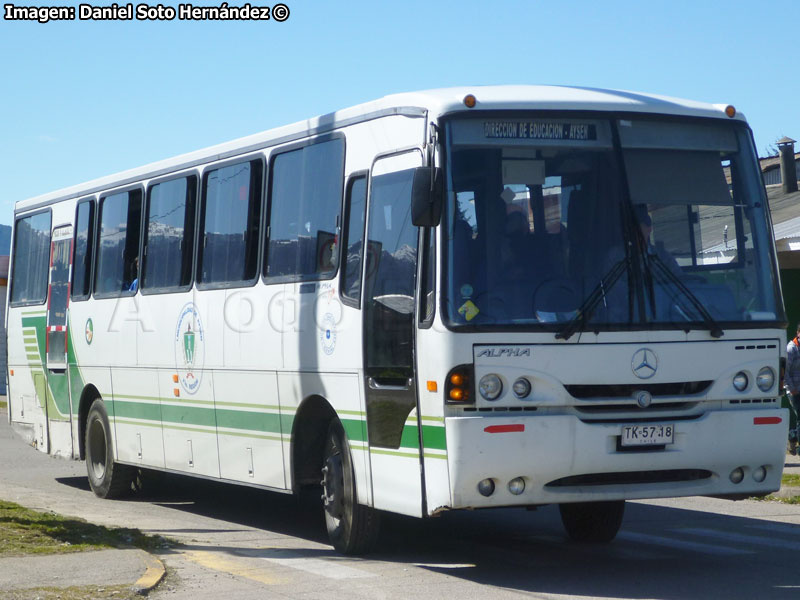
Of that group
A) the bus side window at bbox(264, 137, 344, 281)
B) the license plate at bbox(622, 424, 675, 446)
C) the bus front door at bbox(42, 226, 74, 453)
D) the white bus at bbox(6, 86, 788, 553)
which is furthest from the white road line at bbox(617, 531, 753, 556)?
the bus front door at bbox(42, 226, 74, 453)

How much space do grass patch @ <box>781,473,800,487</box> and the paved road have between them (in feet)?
2.63

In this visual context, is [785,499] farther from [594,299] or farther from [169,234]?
[169,234]

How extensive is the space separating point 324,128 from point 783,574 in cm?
490

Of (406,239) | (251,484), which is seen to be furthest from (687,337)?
(251,484)

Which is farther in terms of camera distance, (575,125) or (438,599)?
(575,125)

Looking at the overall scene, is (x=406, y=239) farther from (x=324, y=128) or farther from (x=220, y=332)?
(x=220, y=332)

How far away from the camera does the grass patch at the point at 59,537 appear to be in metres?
9.98

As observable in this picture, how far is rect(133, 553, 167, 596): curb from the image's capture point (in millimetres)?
8484

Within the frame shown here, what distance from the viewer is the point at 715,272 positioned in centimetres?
923

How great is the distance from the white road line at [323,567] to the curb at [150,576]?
95cm

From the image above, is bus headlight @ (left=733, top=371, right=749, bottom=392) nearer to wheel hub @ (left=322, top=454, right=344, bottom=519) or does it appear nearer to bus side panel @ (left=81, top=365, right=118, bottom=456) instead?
wheel hub @ (left=322, top=454, right=344, bottom=519)

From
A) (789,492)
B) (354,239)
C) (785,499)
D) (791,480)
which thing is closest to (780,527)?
(785,499)

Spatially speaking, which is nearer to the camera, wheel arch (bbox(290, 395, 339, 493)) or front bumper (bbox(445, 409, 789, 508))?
front bumper (bbox(445, 409, 789, 508))

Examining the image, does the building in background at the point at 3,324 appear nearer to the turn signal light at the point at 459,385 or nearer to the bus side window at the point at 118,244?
the bus side window at the point at 118,244
